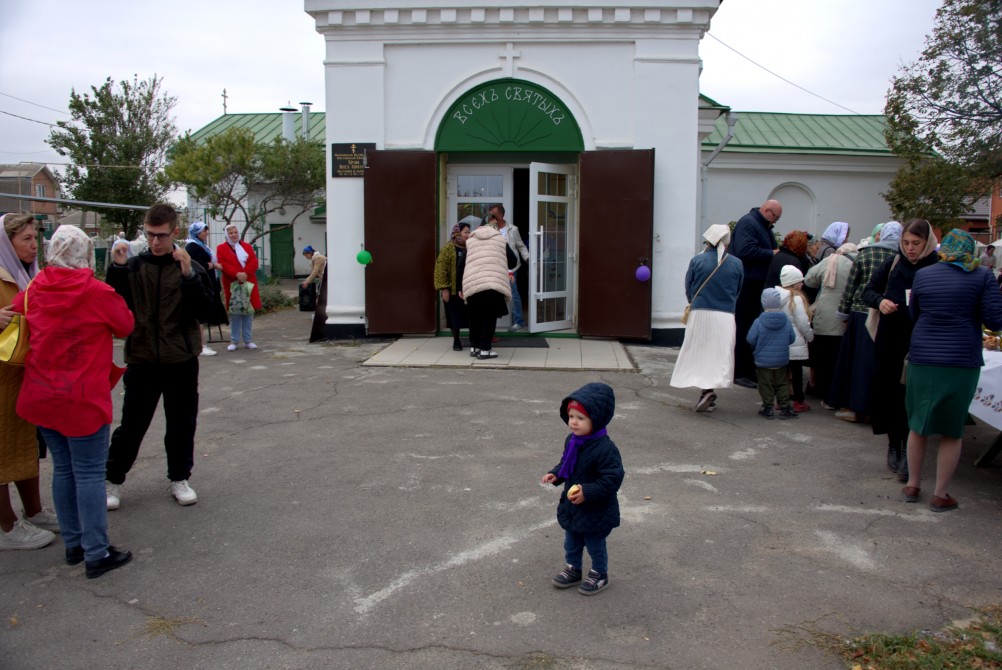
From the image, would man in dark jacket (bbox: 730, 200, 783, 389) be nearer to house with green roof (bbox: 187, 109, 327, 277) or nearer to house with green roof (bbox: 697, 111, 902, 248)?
house with green roof (bbox: 697, 111, 902, 248)

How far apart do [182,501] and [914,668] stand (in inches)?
166

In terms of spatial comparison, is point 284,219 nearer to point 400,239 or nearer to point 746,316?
point 400,239

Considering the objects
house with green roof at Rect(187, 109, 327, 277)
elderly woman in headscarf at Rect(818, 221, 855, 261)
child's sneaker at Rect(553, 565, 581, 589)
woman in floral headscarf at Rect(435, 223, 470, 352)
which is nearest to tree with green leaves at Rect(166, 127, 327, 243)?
house with green roof at Rect(187, 109, 327, 277)

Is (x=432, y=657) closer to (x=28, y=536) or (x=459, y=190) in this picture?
(x=28, y=536)

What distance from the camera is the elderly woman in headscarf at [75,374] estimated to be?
4.10m

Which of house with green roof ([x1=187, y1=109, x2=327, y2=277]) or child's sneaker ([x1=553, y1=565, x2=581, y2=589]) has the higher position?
house with green roof ([x1=187, y1=109, x2=327, y2=277])

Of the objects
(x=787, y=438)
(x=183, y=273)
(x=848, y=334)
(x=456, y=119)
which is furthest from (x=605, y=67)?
(x=183, y=273)

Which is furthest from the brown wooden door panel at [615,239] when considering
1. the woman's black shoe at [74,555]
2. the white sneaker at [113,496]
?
the woman's black shoe at [74,555]

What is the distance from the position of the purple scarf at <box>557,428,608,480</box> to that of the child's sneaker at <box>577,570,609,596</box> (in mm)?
545

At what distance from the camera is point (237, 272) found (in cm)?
1104

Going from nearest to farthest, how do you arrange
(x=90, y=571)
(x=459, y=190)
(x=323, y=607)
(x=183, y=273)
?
(x=323, y=607), (x=90, y=571), (x=183, y=273), (x=459, y=190)

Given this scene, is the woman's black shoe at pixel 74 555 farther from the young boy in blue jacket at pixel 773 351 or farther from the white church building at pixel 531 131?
the white church building at pixel 531 131

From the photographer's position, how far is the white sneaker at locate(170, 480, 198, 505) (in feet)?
17.2

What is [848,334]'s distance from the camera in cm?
781
